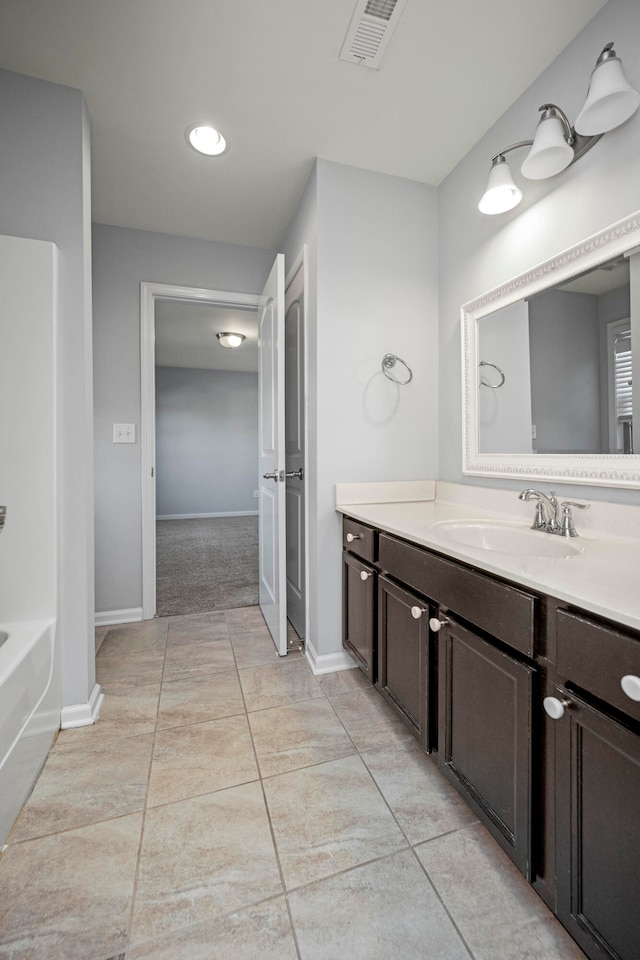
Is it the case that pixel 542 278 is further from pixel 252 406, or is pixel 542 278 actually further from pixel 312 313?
pixel 252 406

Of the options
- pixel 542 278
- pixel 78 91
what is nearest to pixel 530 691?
pixel 542 278

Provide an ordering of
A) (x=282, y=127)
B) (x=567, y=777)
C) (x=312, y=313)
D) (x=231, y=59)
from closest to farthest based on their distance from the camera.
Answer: (x=567, y=777), (x=231, y=59), (x=282, y=127), (x=312, y=313)

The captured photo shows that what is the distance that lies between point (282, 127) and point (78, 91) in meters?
0.79

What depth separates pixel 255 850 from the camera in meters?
1.10

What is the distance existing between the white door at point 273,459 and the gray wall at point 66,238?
2.75 ft

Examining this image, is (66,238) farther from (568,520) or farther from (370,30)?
(568,520)

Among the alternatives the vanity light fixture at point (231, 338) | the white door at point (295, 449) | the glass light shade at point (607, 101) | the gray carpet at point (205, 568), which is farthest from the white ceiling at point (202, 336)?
the glass light shade at point (607, 101)

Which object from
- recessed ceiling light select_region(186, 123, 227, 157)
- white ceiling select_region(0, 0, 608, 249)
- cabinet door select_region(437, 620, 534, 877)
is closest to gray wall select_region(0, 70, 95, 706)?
white ceiling select_region(0, 0, 608, 249)

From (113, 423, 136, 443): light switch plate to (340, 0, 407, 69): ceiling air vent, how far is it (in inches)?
81.9

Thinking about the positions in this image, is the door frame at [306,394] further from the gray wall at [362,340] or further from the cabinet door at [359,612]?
the cabinet door at [359,612]

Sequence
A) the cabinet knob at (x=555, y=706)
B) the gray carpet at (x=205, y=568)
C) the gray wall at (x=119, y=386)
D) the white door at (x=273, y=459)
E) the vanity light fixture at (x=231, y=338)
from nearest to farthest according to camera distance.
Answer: the cabinet knob at (x=555, y=706)
the white door at (x=273, y=459)
the gray wall at (x=119, y=386)
the gray carpet at (x=205, y=568)
the vanity light fixture at (x=231, y=338)

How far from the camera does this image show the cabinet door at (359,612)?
1.68m

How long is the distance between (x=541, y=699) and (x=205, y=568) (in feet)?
11.2

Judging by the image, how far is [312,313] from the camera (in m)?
2.04
